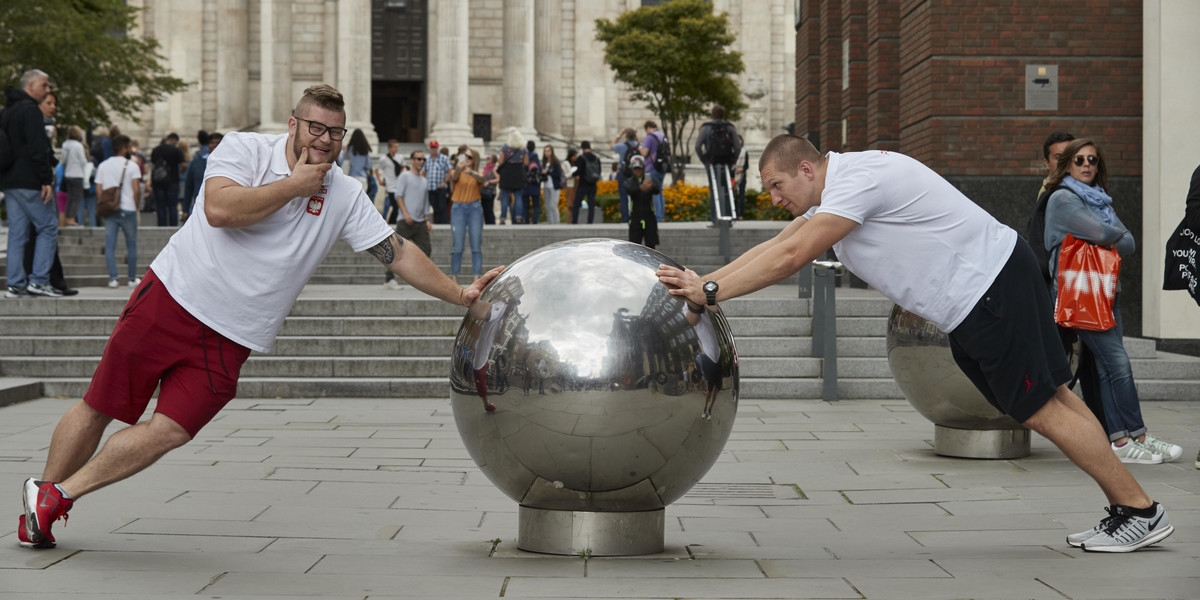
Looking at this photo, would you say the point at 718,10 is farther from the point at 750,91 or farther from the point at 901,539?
the point at 901,539

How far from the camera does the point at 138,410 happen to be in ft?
17.6

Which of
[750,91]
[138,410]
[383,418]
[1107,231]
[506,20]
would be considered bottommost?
[383,418]

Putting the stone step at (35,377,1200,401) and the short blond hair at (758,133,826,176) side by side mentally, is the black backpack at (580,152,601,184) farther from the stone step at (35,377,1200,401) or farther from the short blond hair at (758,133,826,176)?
the short blond hair at (758,133,826,176)

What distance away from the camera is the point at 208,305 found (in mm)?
5285

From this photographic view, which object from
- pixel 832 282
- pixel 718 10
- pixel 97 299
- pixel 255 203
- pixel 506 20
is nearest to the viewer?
pixel 255 203

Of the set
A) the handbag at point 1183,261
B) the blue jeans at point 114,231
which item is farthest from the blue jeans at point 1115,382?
the blue jeans at point 114,231

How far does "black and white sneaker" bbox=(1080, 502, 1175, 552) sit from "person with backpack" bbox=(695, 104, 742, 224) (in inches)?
594

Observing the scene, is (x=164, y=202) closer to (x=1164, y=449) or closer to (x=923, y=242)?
(x=1164, y=449)

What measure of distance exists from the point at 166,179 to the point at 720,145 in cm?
1119

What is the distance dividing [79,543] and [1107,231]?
18.5ft

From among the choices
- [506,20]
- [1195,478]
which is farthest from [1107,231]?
[506,20]

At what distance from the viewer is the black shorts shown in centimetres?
528

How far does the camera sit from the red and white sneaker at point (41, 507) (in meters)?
5.17

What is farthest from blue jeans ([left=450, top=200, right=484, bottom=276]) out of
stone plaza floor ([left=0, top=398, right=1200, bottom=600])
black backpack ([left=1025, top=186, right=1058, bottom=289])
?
black backpack ([left=1025, top=186, right=1058, bottom=289])
